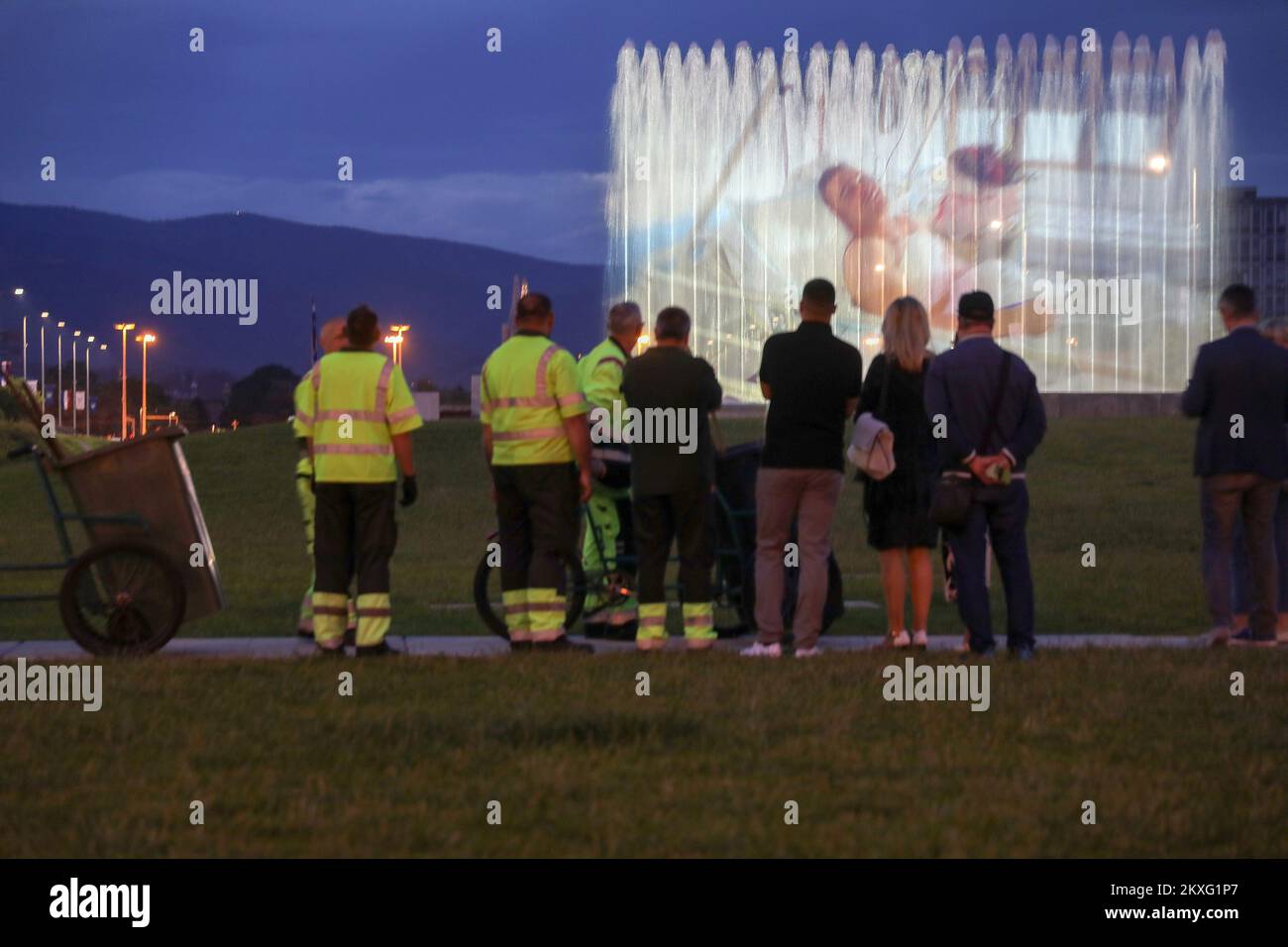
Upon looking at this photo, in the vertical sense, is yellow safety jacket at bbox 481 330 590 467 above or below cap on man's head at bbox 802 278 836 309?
below

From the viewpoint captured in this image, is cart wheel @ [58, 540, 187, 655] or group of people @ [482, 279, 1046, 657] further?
cart wheel @ [58, 540, 187, 655]

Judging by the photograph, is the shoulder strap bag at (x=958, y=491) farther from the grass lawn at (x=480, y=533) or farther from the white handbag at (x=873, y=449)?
the grass lawn at (x=480, y=533)

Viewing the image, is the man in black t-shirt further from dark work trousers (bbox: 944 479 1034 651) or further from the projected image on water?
the projected image on water

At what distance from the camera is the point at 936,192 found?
57.6 metres

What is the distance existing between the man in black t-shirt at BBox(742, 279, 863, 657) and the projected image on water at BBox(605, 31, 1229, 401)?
144ft

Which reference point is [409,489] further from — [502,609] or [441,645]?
[502,609]

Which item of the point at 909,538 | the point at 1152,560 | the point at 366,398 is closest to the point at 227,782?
the point at 366,398

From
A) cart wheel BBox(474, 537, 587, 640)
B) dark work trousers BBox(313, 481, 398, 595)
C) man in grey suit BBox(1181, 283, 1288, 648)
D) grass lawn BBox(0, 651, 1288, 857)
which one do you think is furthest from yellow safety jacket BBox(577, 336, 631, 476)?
Answer: man in grey suit BBox(1181, 283, 1288, 648)

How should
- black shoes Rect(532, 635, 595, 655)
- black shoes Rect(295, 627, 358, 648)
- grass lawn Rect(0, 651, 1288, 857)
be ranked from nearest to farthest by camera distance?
grass lawn Rect(0, 651, 1288, 857) < black shoes Rect(532, 635, 595, 655) < black shoes Rect(295, 627, 358, 648)

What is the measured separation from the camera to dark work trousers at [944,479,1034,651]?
1088 cm

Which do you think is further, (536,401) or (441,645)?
(441,645)

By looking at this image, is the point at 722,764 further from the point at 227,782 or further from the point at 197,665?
the point at 197,665

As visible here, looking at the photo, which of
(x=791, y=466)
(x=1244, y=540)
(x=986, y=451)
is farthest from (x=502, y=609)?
(x=1244, y=540)

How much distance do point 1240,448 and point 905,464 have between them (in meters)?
2.00
